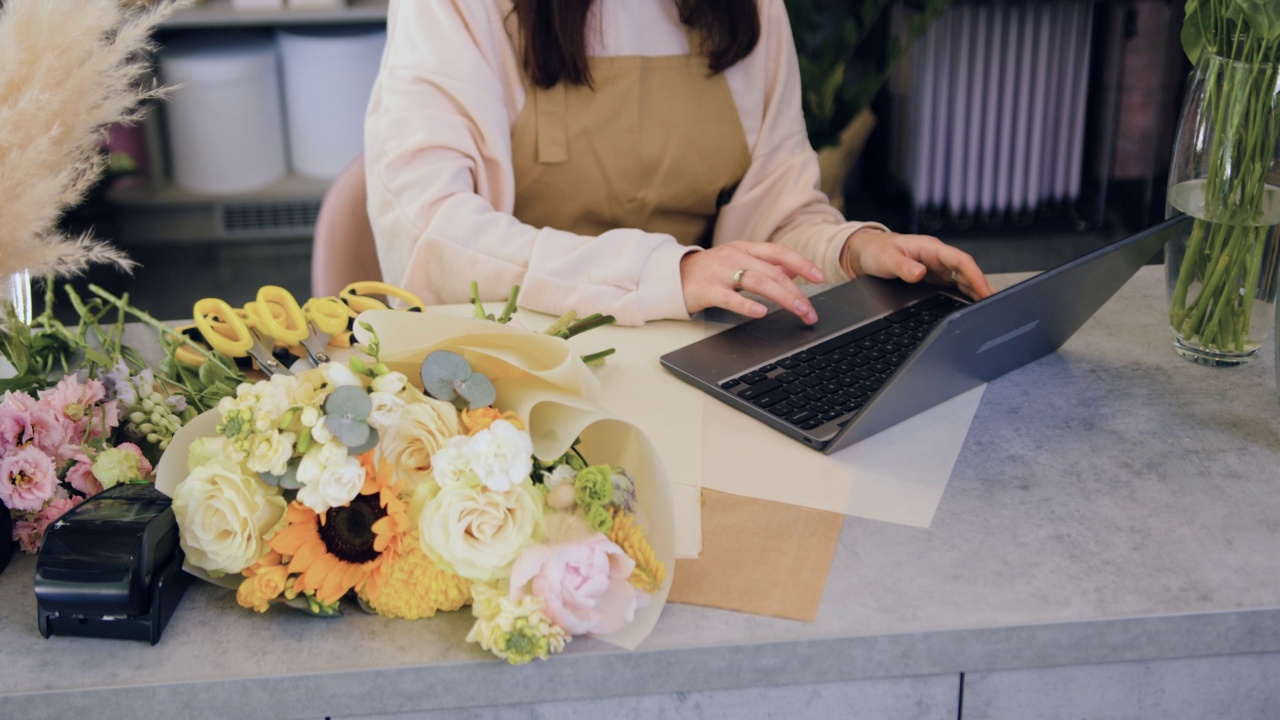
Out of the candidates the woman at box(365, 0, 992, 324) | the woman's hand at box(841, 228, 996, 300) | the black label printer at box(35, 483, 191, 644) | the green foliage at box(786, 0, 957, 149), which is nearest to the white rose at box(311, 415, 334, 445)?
the black label printer at box(35, 483, 191, 644)

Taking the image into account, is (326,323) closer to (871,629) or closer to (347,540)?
(347,540)

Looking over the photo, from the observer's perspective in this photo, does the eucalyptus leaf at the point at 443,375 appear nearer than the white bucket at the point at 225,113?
Yes

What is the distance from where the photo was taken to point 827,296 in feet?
3.91

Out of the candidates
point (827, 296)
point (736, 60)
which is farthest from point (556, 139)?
point (827, 296)

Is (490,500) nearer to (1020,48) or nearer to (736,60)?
(736,60)

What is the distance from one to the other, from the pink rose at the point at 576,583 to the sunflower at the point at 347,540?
0.28 ft

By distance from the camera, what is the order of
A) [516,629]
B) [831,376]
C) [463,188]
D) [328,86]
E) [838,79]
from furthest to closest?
[328,86]
[838,79]
[463,188]
[831,376]
[516,629]

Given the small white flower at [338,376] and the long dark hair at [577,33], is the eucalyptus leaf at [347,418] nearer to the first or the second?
the small white flower at [338,376]

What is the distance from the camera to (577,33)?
4.51ft

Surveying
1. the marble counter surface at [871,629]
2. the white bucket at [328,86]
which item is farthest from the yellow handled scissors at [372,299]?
the white bucket at [328,86]

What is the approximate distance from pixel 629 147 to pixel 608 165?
0.11 feet

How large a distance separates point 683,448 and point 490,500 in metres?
0.26

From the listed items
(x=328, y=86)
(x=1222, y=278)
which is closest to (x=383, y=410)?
(x=1222, y=278)

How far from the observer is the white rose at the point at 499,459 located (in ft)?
2.25
